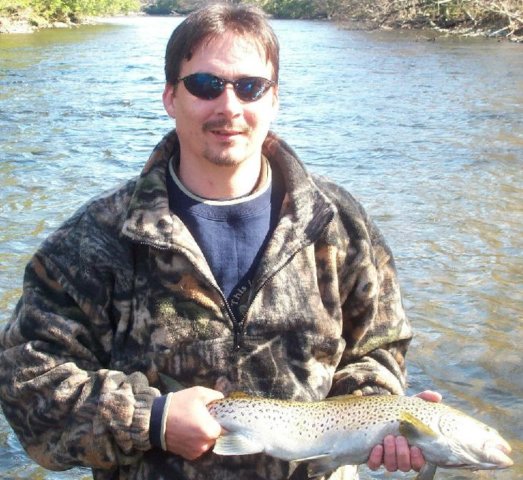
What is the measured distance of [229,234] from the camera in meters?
2.96

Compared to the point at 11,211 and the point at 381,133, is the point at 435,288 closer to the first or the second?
the point at 11,211

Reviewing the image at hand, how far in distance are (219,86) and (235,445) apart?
1165mm

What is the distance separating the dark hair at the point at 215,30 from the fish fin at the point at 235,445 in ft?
3.98

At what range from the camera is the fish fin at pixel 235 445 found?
2801mm

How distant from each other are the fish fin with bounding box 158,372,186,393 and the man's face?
28.2 inches

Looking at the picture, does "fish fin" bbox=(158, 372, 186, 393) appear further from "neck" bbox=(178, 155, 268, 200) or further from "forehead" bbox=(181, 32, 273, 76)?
"forehead" bbox=(181, 32, 273, 76)

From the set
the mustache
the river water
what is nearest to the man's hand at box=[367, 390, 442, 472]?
the mustache

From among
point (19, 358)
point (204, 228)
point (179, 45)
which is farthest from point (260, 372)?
point (179, 45)

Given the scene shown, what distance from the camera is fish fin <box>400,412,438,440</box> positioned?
9.57 ft

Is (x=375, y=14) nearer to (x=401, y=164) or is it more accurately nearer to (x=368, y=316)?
(x=401, y=164)

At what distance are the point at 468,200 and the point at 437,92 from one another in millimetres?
9433

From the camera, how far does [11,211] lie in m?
9.86

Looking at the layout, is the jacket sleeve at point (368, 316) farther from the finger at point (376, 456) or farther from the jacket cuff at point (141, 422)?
the jacket cuff at point (141, 422)

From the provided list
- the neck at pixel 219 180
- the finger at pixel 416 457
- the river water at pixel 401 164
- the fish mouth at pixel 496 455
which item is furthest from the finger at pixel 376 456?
the river water at pixel 401 164
